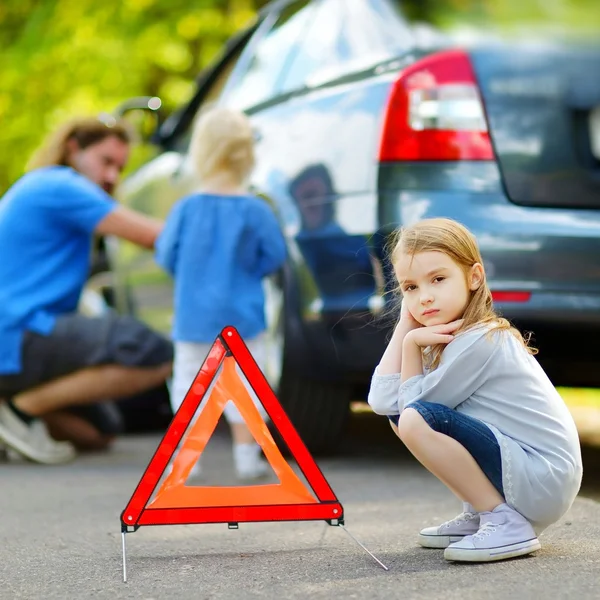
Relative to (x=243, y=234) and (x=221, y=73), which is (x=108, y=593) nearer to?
(x=243, y=234)

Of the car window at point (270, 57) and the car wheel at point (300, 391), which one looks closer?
the car wheel at point (300, 391)

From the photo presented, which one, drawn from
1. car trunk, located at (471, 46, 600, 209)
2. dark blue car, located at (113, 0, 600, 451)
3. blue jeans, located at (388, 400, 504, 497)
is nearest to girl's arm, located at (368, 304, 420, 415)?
blue jeans, located at (388, 400, 504, 497)

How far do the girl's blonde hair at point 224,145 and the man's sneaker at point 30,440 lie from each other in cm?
127

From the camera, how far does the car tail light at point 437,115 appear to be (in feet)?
14.0

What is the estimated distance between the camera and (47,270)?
5449 mm

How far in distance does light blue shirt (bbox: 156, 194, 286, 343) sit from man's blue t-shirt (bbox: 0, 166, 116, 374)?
64cm


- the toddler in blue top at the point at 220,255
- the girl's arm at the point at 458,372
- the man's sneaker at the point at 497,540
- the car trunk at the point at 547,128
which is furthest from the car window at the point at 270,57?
the man's sneaker at the point at 497,540

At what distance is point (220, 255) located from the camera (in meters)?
4.86

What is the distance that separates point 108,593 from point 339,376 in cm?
192

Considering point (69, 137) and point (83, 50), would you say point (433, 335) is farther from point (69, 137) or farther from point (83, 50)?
point (83, 50)

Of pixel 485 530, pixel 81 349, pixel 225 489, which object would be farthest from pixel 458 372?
pixel 81 349

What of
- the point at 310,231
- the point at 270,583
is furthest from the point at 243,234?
the point at 270,583

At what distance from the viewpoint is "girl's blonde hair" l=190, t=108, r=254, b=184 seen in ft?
16.0

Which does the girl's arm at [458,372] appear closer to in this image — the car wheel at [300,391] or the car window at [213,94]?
the car wheel at [300,391]
